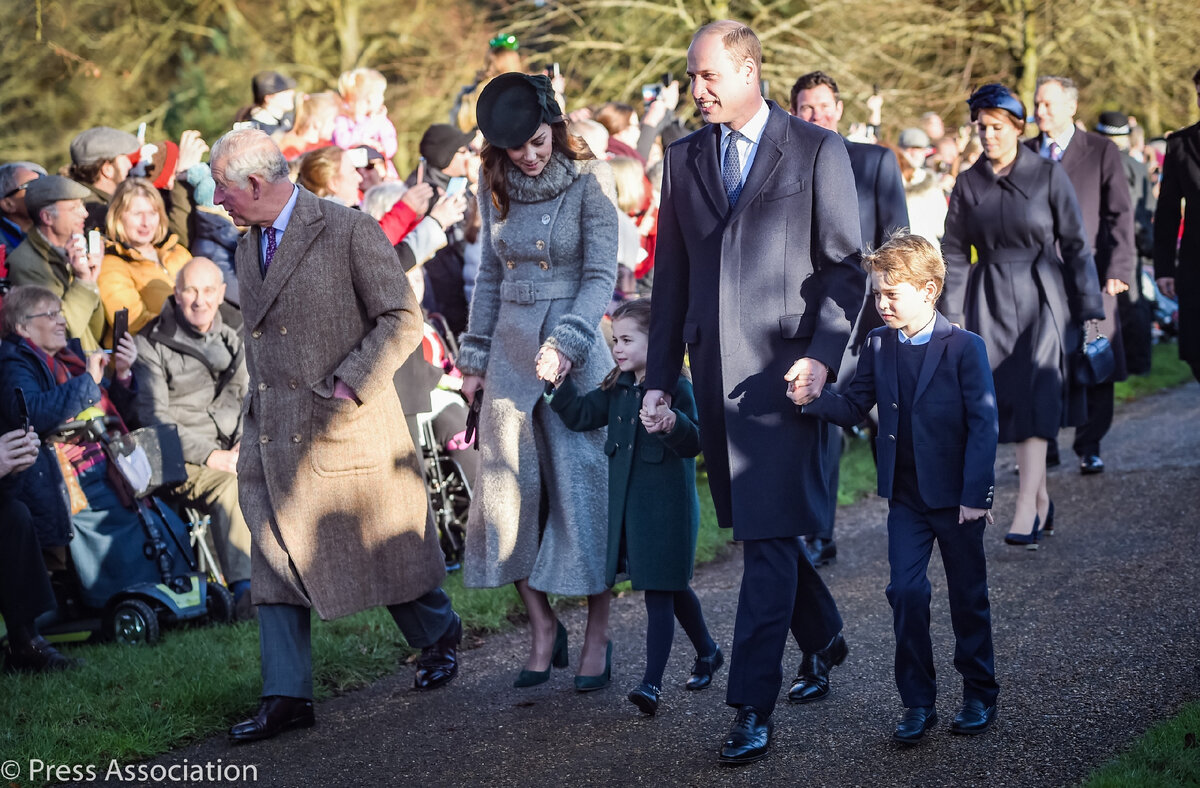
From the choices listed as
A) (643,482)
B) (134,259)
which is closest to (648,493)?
(643,482)

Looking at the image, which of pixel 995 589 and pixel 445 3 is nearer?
pixel 995 589

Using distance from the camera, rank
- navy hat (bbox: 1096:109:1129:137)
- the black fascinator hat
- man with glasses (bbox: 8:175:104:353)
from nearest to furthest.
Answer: the black fascinator hat
man with glasses (bbox: 8:175:104:353)
navy hat (bbox: 1096:109:1129:137)

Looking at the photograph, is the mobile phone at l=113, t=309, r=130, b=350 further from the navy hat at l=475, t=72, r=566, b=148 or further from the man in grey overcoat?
the navy hat at l=475, t=72, r=566, b=148

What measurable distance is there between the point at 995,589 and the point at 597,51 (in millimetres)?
14811

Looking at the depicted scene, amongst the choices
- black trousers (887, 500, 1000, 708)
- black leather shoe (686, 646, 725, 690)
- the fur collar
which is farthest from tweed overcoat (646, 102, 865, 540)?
the fur collar

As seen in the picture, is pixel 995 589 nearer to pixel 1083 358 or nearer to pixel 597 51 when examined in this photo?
pixel 1083 358

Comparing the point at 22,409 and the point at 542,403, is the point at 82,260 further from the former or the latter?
the point at 542,403

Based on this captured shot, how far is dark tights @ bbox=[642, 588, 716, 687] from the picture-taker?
196 inches

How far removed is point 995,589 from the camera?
251 inches

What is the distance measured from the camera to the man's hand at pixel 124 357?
7.29 m

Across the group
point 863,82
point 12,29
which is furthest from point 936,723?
point 863,82

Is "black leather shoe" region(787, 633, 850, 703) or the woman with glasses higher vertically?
the woman with glasses

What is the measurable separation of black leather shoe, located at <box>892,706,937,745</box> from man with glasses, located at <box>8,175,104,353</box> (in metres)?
4.78

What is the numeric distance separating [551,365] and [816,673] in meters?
1.44
